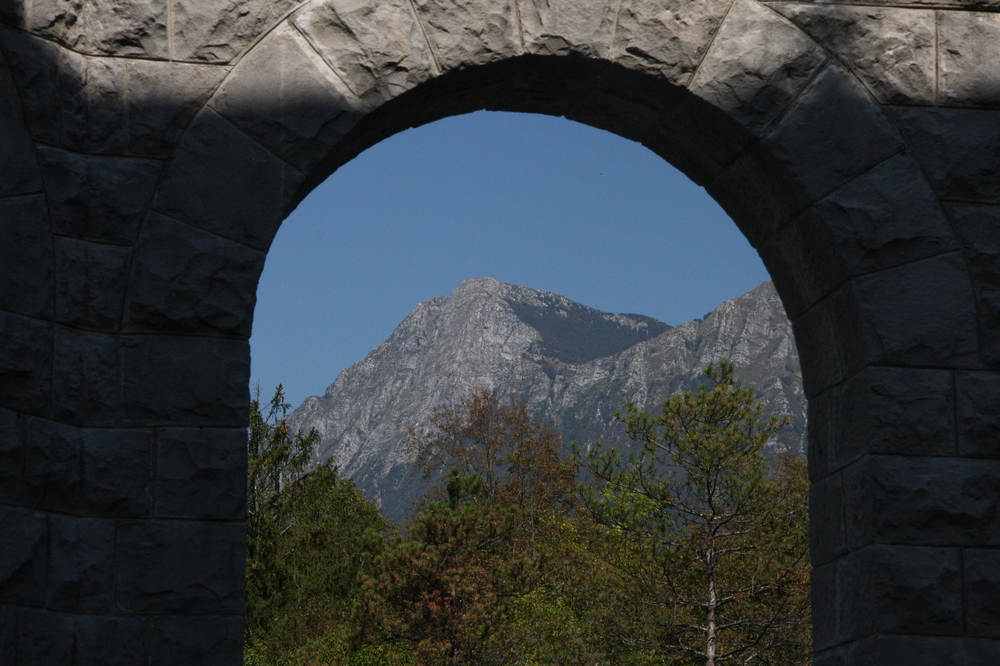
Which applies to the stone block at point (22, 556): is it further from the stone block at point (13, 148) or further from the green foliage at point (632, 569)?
the green foliage at point (632, 569)

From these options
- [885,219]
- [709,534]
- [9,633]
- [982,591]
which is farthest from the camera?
[709,534]

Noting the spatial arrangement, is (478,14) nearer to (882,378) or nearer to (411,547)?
(882,378)

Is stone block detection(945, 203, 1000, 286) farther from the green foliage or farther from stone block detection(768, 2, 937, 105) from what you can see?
the green foliage

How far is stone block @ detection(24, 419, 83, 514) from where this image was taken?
101 inches

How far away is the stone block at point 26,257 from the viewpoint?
262cm

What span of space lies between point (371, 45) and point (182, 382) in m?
1.12

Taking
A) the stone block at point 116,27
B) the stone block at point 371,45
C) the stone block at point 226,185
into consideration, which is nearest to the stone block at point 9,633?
the stone block at point 226,185

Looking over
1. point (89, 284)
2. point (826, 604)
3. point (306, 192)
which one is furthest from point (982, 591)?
point (89, 284)

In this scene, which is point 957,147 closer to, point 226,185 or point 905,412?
point 905,412

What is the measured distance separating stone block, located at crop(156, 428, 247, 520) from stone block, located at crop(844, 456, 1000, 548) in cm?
178

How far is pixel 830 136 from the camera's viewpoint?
3.05 m

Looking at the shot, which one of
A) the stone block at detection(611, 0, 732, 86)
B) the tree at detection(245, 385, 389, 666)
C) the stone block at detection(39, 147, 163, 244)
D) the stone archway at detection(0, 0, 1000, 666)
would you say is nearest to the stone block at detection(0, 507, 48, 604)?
the stone archway at detection(0, 0, 1000, 666)

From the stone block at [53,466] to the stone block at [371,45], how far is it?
1.26 metres

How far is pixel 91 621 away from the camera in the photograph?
8.45 ft
